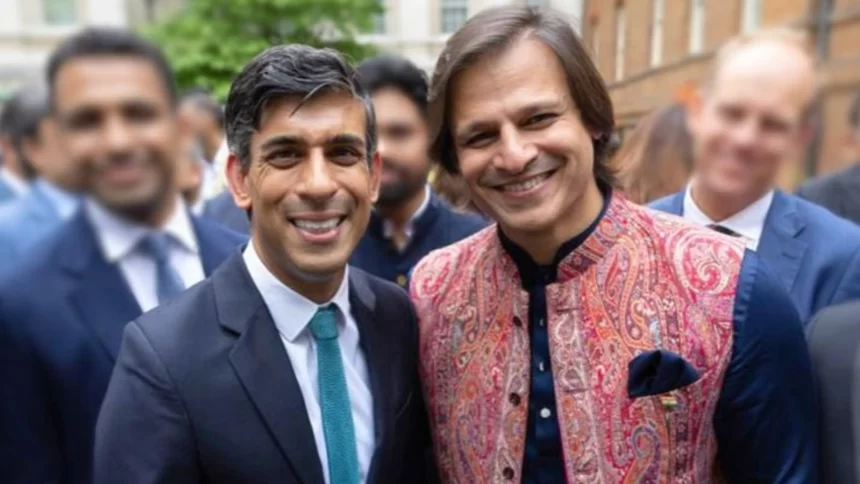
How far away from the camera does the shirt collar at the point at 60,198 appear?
1396 millimetres

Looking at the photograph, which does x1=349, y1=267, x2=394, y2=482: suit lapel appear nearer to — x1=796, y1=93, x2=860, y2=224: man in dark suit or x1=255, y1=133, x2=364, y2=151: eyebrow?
x1=255, y1=133, x2=364, y2=151: eyebrow

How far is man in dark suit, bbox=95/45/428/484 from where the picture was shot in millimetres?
1263

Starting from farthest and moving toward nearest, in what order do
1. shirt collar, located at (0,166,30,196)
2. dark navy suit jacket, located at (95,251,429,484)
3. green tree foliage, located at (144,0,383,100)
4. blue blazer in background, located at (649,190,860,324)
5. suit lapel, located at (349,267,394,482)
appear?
1. green tree foliage, located at (144,0,383,100)
2. shirt collar, located at (0,166,30,196)
3. blue blazer in background, located at (649,190,860,324)
4. suit lapel, located at (349,267,394,482)
5. dark navy suit jacket, located at (95,251,429,484)

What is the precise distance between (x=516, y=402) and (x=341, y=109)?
66cm

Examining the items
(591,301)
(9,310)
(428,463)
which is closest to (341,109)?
(591,301)

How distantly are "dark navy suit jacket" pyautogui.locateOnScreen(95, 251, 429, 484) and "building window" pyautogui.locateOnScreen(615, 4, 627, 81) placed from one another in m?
1.04

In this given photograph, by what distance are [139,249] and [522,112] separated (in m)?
0.82

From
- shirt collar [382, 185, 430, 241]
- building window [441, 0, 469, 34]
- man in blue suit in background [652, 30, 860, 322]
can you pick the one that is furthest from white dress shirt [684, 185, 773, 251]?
shirt collar [382, 185, 430, 241]

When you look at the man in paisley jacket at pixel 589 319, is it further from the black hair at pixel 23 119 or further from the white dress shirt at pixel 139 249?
the black hair at pixel 23 119

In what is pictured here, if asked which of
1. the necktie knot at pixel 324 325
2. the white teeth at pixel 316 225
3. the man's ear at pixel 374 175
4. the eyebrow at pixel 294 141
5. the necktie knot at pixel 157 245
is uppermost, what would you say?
the eyebrow at pixel 294 141

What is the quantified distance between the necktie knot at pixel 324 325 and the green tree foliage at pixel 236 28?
16584 millimetres

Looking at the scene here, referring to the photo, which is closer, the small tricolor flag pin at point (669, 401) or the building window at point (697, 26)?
the small tricolor flag pin at point (669, 401)

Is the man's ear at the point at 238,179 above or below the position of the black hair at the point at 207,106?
above

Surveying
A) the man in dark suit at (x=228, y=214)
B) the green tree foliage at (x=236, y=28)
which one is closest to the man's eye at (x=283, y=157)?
the man in dark suit at (x=228, y=214)
